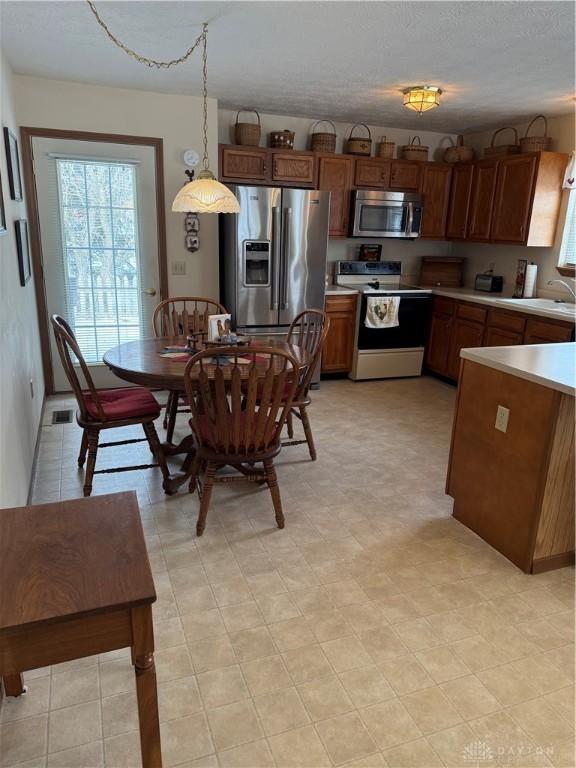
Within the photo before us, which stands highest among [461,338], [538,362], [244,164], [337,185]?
[244,164]

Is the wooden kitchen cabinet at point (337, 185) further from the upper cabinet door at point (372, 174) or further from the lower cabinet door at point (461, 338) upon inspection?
the lower cabinet door at point (461, 338)

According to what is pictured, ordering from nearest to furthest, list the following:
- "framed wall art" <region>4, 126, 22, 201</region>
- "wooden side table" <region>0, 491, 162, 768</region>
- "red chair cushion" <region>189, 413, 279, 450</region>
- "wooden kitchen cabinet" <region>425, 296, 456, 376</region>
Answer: "wooden side table" <region>0, 491, 162, 768</region>
"red chair cushion" <region>189, 413, 279, 450</region>
"framed wall art" <region>4, 126, 22, 201</region>
"wooden kitchen cabinet" <region>425, 296, 456, 376</region>

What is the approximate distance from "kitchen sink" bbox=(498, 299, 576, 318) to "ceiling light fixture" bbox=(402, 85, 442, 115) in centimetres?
165

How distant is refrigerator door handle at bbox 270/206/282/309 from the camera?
14.3 feet

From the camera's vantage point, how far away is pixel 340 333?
500cm

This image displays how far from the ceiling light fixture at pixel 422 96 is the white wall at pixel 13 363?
2619 millimetres

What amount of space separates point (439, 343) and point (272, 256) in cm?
191

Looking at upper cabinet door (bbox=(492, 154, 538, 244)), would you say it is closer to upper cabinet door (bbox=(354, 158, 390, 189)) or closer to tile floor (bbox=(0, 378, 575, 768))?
upper cabinet door (bbox=(354, 158, 390, 189))

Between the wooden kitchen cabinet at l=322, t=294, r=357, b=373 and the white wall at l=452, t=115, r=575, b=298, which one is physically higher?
the white wall at l=452, t=115, r=575, b=298

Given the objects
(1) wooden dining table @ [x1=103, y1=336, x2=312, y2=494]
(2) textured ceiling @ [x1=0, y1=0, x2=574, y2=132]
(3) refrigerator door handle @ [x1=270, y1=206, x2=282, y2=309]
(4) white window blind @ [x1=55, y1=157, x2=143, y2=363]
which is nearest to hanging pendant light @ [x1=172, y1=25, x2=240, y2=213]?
(2) textured ceiling @ [x1=0, y1=0, x2=574, y2=132]

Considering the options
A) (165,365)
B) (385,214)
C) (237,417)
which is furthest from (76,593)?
(385,214)

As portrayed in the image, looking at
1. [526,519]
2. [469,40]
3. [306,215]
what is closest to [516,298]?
[306,215]

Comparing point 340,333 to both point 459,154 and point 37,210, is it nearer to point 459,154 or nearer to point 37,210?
point 459,154

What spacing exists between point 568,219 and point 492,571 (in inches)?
135
